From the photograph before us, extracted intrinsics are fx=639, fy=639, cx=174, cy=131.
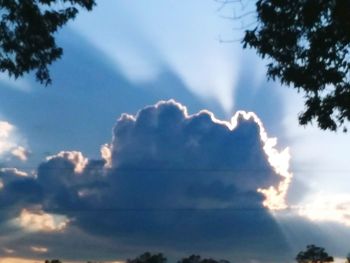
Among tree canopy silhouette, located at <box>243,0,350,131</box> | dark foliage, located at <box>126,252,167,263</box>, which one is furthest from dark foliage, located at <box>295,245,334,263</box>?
tree canopy silhouette, located at <box>243,0,350,131</box>

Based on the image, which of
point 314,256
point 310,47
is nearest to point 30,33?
point 310,47

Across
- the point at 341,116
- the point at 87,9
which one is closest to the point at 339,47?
the point at 341,116

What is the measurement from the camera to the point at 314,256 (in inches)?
5187

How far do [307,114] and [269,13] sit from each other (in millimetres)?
3496

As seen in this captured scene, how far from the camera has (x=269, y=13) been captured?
1794 centimetres

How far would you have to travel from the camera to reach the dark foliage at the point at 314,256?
12950cm

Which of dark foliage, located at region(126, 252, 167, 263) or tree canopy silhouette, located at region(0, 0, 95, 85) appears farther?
dark foliage, located at region(126, 252, 167, 263)

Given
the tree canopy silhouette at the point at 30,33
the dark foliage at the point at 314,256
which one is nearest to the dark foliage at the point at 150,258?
the dark foliage at the point at 314,256

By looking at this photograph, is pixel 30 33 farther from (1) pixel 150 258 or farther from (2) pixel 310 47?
(1) pixel 150 258

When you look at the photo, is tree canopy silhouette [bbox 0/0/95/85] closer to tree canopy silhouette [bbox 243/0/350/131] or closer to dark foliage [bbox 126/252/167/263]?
tree canopy silhouette [bbox 243/0/350/131]

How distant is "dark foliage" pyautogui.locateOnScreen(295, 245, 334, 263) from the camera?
425 feet

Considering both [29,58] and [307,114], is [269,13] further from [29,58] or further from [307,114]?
[29,58]

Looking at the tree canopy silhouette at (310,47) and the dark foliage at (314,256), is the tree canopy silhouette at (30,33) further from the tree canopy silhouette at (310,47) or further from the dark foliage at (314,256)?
the dark foliage at (314,256)

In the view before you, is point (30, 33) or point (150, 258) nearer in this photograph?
point (30, 33)
